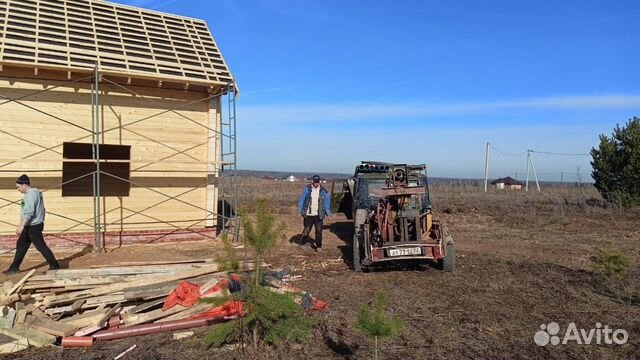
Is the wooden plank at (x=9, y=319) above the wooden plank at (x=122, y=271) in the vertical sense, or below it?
below

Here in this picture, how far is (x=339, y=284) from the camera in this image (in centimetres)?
841

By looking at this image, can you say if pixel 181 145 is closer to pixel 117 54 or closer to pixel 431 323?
pixel 117 54

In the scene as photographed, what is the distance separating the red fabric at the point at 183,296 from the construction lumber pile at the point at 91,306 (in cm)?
6

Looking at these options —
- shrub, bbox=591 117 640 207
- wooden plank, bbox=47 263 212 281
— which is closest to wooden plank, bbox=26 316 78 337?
wooden plank, bbox=47 263 212 281

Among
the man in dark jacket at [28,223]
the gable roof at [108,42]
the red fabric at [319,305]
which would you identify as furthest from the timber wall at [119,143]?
the red fabric at [319,305]

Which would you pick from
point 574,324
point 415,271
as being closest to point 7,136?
point 415,271

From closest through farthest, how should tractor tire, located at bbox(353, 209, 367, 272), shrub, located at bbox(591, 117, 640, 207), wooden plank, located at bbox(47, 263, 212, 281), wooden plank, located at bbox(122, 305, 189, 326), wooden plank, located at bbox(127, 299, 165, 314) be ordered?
wooden plank, located at bbox(122, 305, 189, 326) → wooden plank, located at bbox(127, 299, 165, 314) → wooden plank, located at bbox(47, 263, 212, 281) → tractor tire, located at bbox(353, 209, 367, 272) → shrub, located at bbox(591, 117, 640, 207)

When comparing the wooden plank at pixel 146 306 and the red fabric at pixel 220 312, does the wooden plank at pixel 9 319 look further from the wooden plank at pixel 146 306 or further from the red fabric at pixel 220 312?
the red fabric at pixel 220 312

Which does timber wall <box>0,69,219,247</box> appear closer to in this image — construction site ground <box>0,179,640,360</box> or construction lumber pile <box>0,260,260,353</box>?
construction site ground <box>0,179,640,360</box>

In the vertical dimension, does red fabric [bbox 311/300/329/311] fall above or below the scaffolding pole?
below

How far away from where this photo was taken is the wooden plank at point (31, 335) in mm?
5500

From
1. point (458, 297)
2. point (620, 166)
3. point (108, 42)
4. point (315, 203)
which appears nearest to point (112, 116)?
point (108, 42)

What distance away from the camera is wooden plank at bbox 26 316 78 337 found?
563cm

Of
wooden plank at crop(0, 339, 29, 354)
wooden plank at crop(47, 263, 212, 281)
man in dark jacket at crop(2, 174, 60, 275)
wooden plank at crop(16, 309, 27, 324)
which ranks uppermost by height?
man in dark jacket at crop(2, 174, 60, 275)
